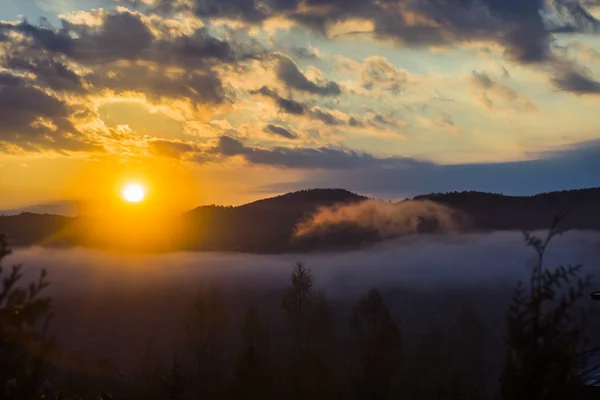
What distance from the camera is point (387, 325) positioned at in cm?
11450

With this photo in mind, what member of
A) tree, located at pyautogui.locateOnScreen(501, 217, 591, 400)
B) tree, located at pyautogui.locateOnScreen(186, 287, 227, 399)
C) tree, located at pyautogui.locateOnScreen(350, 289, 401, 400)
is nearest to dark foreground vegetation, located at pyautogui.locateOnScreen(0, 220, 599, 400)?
tree, located at pyautogui.locateOnScreen(501, 217, 591, 400)

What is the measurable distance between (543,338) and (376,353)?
284ft

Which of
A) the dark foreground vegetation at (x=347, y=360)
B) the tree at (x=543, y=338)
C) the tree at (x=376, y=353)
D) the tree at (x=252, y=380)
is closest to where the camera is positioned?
the tree at (x=543, y=338)

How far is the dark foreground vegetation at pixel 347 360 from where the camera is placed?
16031mm

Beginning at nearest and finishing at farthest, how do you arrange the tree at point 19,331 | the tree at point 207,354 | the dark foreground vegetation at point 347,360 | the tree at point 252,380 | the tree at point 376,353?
the dark foreground vegetation at point 347,360
the tree at point 19,331
the tree at point 252,380
the tree at point 207,354
the tree at point 376,353

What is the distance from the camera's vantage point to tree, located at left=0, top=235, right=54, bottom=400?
59.3 ft

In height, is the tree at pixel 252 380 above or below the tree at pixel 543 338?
below

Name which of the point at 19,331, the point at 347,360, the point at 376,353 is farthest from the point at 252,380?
the point at 347,360

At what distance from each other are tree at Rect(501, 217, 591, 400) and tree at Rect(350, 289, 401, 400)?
7919cm

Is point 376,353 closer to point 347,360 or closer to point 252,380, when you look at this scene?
point 252,380

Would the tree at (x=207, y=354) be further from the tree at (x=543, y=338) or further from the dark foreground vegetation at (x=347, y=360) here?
the tree at (x=543, y=338)

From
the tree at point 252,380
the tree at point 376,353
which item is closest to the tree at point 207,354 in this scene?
the tree at point 252,380

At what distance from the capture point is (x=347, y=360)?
521ft

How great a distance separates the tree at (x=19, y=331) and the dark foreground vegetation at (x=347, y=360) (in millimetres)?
28
